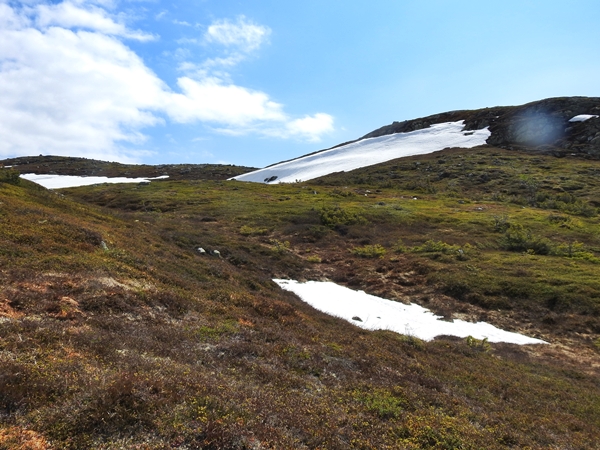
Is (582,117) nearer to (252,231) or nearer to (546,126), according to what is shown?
(546,126)

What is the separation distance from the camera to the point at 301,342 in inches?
494

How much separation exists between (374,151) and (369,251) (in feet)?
274

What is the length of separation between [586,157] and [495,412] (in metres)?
99.0

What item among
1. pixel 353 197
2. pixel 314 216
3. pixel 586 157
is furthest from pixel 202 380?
pixel 586 157

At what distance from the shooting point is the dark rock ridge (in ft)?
306

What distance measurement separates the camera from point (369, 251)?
37531 millimetres

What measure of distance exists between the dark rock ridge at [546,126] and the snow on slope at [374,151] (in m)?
5.14

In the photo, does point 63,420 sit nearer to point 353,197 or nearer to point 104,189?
point 353,197

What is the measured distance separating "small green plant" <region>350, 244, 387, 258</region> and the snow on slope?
6336 cm

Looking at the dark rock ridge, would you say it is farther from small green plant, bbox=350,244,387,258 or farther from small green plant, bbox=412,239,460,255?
small green plant, bbox=350,244,387,258

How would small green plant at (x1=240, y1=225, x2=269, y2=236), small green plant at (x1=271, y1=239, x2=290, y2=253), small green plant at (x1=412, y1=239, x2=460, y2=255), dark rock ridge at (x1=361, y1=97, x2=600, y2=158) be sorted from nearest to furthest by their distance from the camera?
small green plant at (x1=412, y1=239, x2=460, y2=255) < small green plant at (x1=271, y1=239, x2=290, y2=253) < small green plant at (x1=240, y1=225, x2=269, y2=236) < dark rock ridge at (x1=361, y1=97, x2=600, y2=158)

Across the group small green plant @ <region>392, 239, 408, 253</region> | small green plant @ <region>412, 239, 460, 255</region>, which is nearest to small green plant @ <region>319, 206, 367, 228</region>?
small green plant @ <region>392, 239, 408, 253</region>

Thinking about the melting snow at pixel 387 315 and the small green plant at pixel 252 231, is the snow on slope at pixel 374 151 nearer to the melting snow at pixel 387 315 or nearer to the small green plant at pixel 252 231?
the small green plant at pixel 252 231

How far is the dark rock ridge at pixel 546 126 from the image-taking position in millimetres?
93250
